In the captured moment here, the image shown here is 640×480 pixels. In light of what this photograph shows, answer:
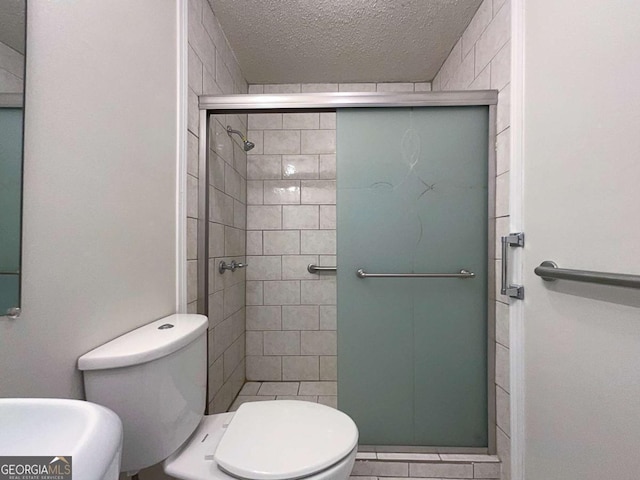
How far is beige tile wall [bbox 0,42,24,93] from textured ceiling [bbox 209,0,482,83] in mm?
1264

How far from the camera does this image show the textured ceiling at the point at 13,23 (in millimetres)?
581

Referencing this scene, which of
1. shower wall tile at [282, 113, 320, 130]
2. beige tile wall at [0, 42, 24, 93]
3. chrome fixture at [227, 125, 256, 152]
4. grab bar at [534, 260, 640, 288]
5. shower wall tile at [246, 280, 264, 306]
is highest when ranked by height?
shower wall tile at [282, 113, 320, 130]

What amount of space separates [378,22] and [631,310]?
5.48 feet

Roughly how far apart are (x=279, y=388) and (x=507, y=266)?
68.4 inches

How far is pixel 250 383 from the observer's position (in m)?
2.39

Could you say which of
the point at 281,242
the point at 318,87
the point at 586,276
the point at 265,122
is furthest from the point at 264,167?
the point at 586,276

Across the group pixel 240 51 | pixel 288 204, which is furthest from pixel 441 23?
pixel 288 204

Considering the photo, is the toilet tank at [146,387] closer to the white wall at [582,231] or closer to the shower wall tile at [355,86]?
the white wall at [582,231]

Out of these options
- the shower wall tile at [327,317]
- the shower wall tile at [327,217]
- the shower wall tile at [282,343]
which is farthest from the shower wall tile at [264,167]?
the shower wall tile at [282,343]

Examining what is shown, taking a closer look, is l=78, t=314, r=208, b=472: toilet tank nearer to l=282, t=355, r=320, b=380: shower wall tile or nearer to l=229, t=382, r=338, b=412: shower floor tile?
l=229, t=382, r=338, b=412: shower floor tile

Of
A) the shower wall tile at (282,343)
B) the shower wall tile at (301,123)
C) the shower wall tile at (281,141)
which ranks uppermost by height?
the shower wall tile at (301,123)

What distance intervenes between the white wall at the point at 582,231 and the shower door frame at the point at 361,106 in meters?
0.22

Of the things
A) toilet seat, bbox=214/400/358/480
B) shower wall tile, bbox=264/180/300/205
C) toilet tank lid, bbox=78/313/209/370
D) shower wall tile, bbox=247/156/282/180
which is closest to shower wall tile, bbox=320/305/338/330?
shower wall tile, bbox=264/180/300/205

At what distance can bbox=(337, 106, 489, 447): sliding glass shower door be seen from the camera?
4.75 ft
